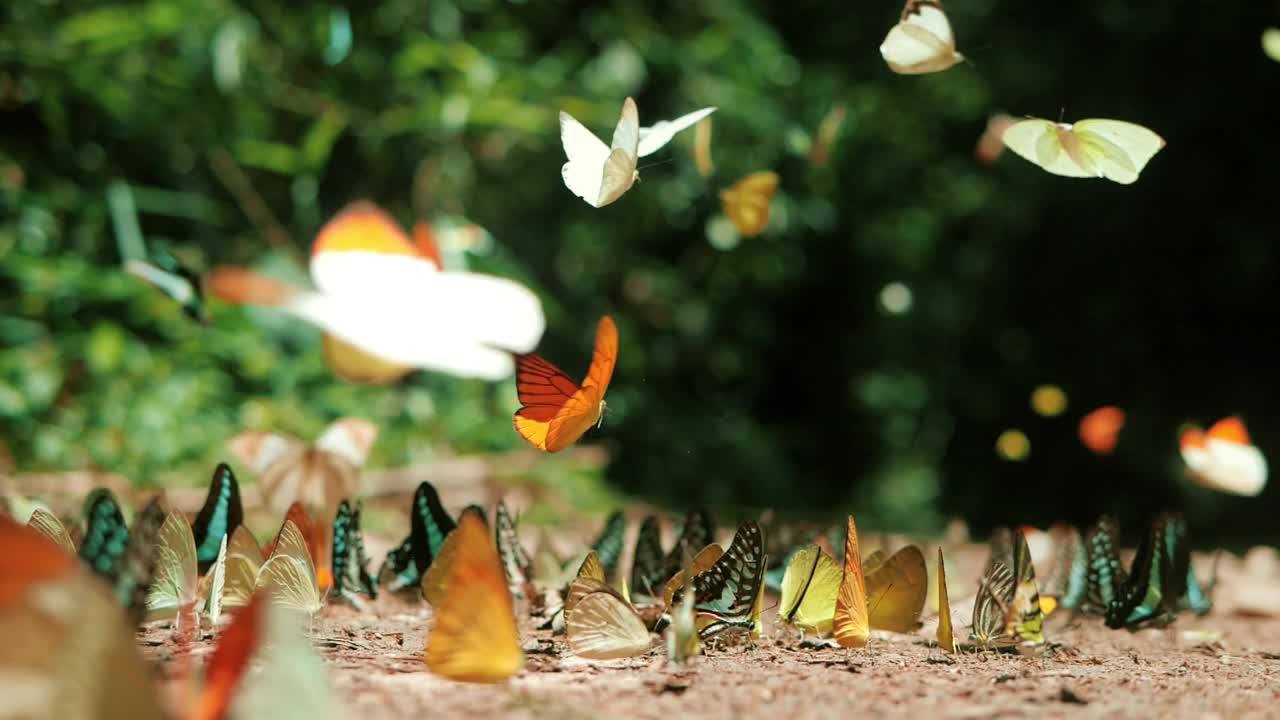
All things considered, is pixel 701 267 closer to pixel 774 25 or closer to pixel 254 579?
pixel 774 25

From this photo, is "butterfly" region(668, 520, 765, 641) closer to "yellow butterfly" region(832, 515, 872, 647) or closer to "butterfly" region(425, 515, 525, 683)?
"yellow butterfly" region(832, 515, 872, 647)

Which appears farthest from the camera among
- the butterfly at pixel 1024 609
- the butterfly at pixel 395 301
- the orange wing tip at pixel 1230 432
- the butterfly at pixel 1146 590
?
the orange wing tip at pixel 1230 432

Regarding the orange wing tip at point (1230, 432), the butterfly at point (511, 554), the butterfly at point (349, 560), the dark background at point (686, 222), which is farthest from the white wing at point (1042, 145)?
the dark background at point (686, 222)

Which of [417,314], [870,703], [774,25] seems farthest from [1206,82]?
[870,703]

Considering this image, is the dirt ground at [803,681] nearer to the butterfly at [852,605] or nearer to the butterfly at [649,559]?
the butterfly at [852,605]

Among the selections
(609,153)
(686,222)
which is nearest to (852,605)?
(609,153)

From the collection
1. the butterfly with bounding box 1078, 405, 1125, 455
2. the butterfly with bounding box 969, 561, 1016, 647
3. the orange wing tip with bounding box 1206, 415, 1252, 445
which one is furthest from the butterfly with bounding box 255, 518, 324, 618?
the butterfly with bounding box 1078, 405, 1125, 455

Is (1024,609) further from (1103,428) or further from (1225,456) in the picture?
(1103,428)
